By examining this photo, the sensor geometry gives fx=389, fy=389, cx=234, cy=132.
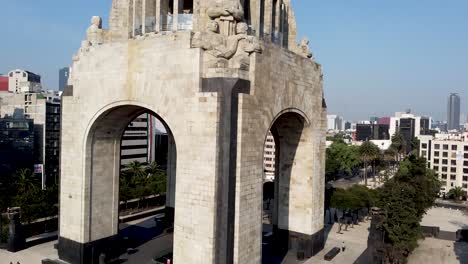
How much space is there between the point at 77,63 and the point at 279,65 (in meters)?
11.9

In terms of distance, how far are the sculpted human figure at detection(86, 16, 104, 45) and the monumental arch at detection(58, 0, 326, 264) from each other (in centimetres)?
6

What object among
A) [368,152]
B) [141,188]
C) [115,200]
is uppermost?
[115,200]

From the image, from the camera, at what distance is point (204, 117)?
17.9 metres

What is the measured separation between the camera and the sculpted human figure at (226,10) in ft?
61.1

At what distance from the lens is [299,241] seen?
1009 inches

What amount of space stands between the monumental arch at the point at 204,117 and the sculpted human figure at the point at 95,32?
6cm

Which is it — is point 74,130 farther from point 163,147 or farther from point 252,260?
point 163,147

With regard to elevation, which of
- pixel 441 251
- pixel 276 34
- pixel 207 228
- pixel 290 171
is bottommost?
pixel 441 251

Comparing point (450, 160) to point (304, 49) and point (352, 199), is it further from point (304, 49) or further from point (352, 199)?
point (304, 49)

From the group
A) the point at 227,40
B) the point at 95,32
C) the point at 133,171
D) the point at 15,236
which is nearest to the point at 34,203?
the point at 15,236

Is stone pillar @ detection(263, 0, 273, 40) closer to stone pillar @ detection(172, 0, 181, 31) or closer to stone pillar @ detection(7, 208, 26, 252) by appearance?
stone pillar @ detection(172, 0, 181, 31)

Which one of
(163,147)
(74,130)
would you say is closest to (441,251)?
(74,130)

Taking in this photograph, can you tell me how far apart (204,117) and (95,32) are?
954 cm

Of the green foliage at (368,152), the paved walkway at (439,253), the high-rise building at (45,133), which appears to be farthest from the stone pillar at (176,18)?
the green foliage at (368,152)
